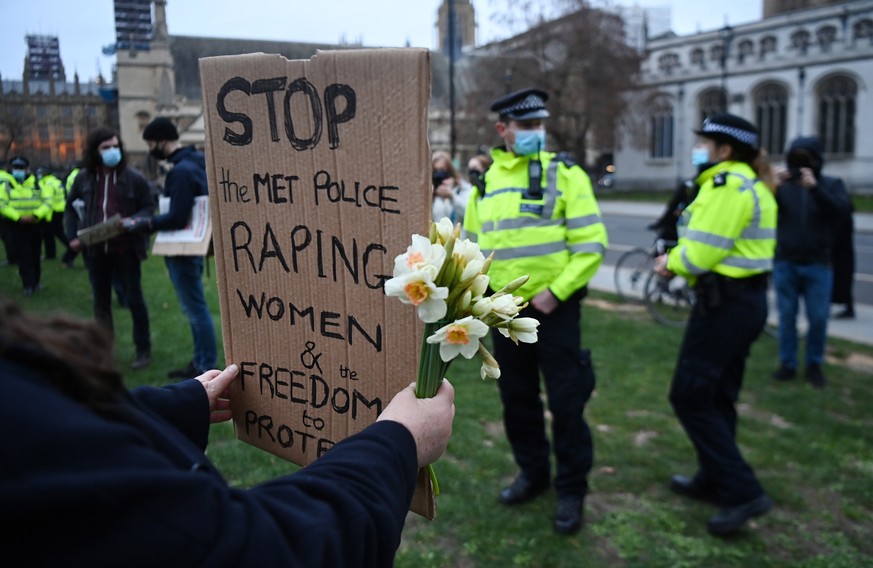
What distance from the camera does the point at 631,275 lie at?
31.1ft

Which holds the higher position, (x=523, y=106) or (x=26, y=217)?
(x=523, y=106)

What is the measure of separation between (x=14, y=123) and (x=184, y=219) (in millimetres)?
4994

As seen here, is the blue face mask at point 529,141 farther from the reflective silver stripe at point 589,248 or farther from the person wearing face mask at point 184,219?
the person wearing face mask at point 184,219

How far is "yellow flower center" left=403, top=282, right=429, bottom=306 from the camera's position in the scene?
1.32 meters

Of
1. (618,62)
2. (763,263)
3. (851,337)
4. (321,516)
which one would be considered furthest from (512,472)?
(618,62)

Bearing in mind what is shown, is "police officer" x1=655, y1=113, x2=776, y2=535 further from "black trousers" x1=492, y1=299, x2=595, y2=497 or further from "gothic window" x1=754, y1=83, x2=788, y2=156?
"gothic window" x1=754, y1=83, x2=788, y2=156

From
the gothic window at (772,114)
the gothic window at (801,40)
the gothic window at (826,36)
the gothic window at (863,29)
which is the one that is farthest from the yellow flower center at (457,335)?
the gothic window at (801,40)

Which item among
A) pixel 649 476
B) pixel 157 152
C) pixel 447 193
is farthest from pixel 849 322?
pixel 157 152

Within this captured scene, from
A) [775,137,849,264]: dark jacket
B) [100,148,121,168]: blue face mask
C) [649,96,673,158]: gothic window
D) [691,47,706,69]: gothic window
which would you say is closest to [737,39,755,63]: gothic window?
[691,47,706,69]: gothic window

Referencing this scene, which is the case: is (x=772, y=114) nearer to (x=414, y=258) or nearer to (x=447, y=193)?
(x=447, y=193)

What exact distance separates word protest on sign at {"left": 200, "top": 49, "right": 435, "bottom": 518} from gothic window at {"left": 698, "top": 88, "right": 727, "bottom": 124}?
49.3 m

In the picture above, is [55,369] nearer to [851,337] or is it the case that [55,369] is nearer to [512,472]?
[512,472]

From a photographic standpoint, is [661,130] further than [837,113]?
Yes

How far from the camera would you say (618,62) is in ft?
129
